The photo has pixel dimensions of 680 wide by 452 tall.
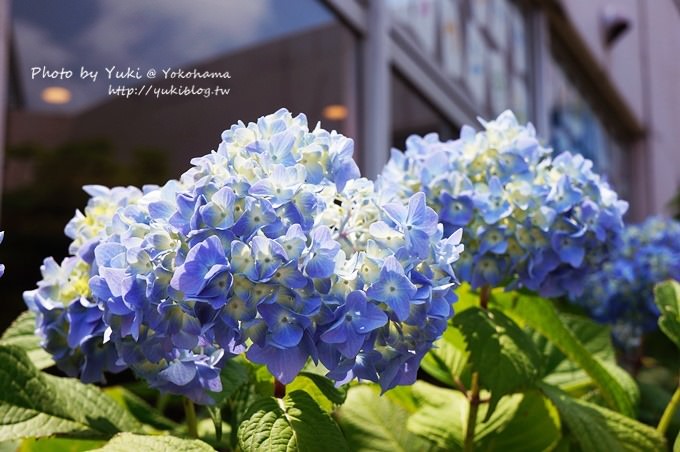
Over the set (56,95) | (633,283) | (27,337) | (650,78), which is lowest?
(27,337)

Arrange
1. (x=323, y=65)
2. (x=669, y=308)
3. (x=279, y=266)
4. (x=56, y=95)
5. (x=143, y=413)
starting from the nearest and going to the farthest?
(x=279, y=266), (x=669, y=308), (x=143, y=413), (x=56, y=95), (x=323, y=65)

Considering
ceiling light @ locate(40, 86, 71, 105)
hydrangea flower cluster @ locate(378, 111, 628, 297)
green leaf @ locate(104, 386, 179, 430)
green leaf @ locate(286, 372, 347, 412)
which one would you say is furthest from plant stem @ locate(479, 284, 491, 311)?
ceiling light @ locate(40, 86, 71, 105)

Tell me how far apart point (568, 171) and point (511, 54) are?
130 inches

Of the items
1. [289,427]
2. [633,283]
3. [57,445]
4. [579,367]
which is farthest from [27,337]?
[633,283]

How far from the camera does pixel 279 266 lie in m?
0.56

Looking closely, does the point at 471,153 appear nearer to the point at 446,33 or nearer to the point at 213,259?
the point at 213,259

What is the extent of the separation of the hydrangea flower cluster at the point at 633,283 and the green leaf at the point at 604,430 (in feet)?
3.11

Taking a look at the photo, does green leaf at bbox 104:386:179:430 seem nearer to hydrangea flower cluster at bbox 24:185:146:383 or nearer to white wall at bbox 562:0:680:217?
hydrangea flower cluster at bbox 24:185:146:383

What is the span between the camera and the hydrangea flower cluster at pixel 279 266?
0.57 metres

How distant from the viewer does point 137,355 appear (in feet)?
2.23

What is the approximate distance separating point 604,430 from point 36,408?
515 millimetres

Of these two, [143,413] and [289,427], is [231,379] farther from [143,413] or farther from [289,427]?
[143,413]

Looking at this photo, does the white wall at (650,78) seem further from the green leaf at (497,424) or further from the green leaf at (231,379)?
the green leaf at (231,379)

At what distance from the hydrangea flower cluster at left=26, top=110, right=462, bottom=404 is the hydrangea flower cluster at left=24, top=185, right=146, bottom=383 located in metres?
0.08
